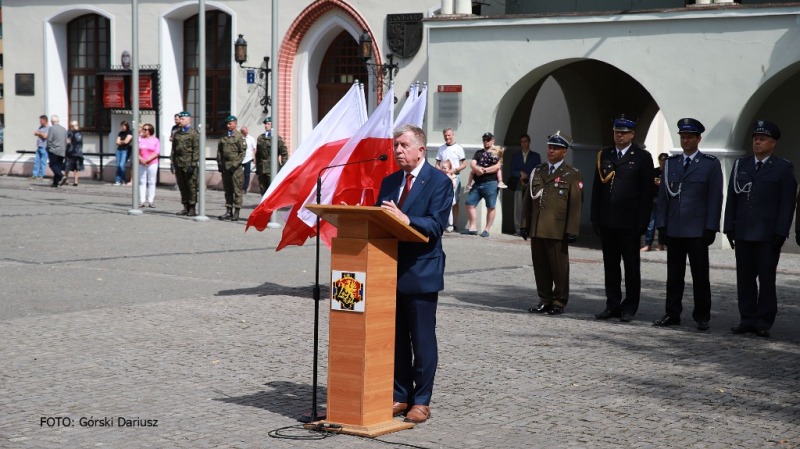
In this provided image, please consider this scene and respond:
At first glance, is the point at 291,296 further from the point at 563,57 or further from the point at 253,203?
the point at 253,203

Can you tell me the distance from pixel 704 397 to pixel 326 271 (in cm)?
730

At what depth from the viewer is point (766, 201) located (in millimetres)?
9992

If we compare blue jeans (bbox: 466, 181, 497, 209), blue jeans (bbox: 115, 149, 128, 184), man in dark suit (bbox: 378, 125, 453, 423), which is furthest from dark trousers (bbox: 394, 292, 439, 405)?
blue jeans (bbox: 115, 149, 128, 184)

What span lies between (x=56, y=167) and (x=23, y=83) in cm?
533

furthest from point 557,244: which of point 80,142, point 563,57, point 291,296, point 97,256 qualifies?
point 80,142

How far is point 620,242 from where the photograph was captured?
10.9 meters

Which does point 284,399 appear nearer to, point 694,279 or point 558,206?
point 558,206

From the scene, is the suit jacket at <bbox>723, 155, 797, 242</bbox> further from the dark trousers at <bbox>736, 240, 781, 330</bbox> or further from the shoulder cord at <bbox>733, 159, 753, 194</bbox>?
the dark trousers at <bbox>736, 240, 781, 330</bbox>

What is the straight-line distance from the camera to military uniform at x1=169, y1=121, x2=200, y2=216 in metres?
20.3

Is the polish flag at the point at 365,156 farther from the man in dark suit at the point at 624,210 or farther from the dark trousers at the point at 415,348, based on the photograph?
the dark trousers at the point at 415,348

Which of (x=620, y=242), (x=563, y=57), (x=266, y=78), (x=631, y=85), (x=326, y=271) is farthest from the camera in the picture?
(x=266, y=78)

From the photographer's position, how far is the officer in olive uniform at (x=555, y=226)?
10953mm

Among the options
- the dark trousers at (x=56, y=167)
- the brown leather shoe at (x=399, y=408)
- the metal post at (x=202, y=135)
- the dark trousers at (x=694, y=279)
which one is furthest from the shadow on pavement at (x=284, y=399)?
the dark trousers at (x=56, y=167)

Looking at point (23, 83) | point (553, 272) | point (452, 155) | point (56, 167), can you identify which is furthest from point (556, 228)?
point (23, 83)
